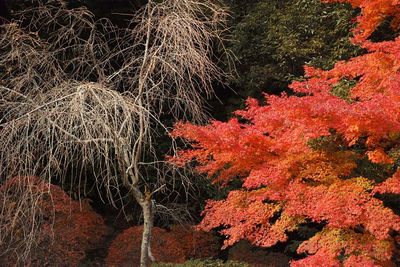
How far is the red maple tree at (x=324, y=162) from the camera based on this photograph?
18.0 ft

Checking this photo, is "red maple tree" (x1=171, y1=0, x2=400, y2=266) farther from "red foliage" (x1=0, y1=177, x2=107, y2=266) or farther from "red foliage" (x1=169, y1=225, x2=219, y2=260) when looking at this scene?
"red foliage" (x1=0, y1=177, x2=107, y2=266)

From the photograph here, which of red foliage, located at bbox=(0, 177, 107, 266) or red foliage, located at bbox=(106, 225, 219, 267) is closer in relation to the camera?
red foliage, located at bbox=(0, 177, 107, 266)

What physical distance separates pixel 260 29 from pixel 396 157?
575 cm

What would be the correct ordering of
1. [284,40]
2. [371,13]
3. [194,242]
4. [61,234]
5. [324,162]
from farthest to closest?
[284,40] < [194,242] < [371,13] < [61,234] < [324,162]

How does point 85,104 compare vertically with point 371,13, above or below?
below

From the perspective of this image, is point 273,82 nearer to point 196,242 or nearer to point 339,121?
point 196,242

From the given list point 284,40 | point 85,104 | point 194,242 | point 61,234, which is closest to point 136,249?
point 194,242

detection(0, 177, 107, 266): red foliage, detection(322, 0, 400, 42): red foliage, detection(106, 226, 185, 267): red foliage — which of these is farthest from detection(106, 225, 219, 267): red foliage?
detection(322, 0, 400, 42): red foliage

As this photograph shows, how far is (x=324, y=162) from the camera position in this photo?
635cm

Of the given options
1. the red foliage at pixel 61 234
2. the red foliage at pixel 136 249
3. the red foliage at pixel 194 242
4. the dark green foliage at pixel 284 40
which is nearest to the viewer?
the red foliage at pixel 61 234

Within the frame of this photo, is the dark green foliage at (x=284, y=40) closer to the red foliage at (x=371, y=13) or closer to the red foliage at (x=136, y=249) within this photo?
the red foliage at (x=371, y=13)

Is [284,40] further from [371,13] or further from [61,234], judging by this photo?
[61,234]

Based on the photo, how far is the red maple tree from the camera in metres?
5.50

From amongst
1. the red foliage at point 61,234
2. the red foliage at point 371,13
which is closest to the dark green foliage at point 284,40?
the red foliage at point 371,13
